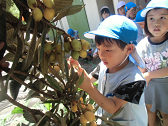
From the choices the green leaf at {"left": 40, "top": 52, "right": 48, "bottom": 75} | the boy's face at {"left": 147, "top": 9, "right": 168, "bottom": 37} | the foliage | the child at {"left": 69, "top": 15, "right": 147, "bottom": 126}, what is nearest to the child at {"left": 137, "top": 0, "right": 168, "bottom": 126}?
the boy's face at {"left": 147, "top": 9, "right": 168, "bottom": 37}

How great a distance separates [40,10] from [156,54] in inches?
48.8

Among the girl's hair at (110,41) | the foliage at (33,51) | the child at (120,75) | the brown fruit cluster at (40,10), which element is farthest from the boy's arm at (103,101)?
the brown fruit cluster at (40,10)

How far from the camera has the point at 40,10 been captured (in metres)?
0.40

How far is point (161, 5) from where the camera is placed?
1.15m

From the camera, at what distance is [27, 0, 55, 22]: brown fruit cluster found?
38 centimetres

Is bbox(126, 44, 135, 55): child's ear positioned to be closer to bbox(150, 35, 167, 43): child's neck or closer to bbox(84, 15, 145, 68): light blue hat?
bbox(84, 15, 145, 68): light blue hat

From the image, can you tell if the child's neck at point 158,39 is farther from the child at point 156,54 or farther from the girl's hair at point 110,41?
the girl's hair at point 110,41

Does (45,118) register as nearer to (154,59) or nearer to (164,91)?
(154,59)

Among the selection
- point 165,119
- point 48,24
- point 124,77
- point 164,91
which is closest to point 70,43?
point 48,24

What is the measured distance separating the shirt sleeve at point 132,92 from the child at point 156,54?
0.55 meters

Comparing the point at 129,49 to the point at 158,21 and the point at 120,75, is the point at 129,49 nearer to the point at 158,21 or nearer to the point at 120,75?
the point at 120,75

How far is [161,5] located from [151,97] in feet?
2.97

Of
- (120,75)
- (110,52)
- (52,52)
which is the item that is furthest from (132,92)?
(52,52)

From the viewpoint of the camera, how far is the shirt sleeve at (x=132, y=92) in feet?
Answer: 2.77
